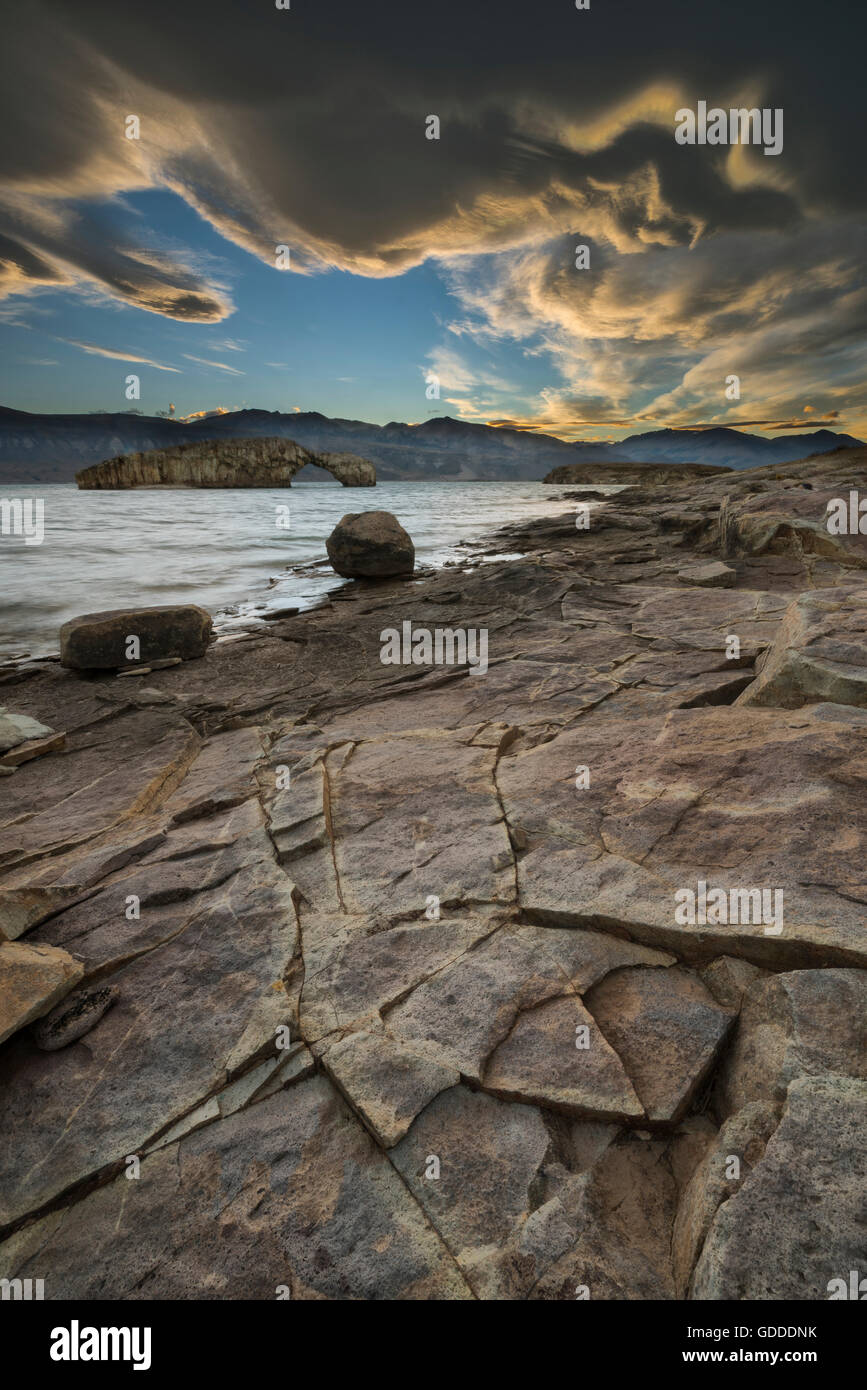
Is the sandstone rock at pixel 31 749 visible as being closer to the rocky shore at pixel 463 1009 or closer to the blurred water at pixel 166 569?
the rocky shore at pixel 463 1009

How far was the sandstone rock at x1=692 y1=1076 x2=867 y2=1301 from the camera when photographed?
138cm

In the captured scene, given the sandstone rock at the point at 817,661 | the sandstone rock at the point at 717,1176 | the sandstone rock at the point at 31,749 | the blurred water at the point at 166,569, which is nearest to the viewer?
the sandstone rock at the point at 717,1176

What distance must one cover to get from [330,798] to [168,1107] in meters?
1.89

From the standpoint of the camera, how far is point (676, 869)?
2.63 metres

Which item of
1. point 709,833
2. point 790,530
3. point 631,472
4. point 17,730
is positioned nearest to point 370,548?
point 790,530

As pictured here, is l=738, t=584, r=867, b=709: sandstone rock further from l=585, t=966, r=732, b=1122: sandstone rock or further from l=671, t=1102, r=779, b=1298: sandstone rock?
l=671, t=1102, r=779, b=1298: sandstone rock

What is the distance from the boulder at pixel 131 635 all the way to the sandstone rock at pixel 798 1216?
7385mm

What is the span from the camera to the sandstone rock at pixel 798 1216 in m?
1.38

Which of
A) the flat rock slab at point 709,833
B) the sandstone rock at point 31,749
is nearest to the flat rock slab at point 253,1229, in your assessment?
the flat rock slab at point 709,833

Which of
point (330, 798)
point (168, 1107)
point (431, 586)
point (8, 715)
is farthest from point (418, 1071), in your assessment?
point (431, 586)

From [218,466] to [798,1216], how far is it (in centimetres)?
9875

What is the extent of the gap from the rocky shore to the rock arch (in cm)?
9414

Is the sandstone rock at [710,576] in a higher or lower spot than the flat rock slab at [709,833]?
higher

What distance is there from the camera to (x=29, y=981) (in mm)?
2270
